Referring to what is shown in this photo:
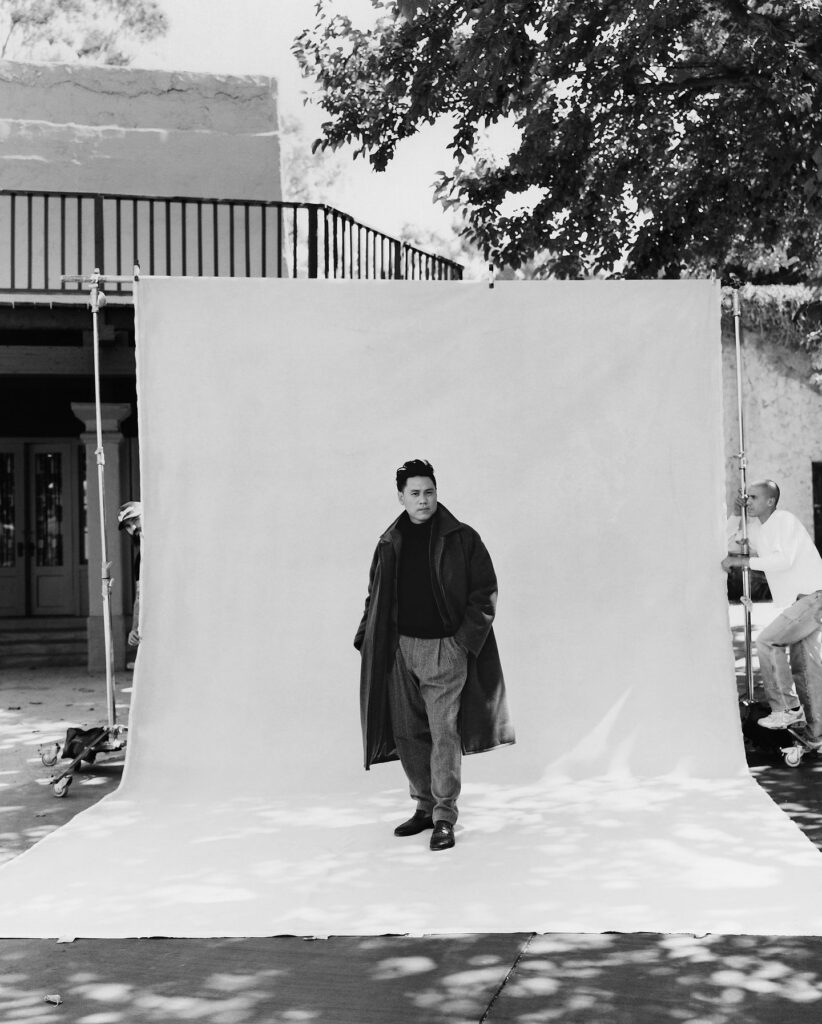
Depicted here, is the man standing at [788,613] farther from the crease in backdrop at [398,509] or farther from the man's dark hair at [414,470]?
the man's dark hair at [414,470]

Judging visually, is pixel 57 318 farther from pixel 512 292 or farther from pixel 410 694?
pixel 410 694

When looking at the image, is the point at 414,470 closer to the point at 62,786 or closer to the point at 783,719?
the point at 62,786

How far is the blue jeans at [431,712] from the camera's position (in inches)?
188

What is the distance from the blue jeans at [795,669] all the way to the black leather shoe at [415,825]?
2.16 metres

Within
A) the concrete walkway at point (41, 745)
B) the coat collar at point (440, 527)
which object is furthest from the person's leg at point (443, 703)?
the concrete walkway at point (41, 745)

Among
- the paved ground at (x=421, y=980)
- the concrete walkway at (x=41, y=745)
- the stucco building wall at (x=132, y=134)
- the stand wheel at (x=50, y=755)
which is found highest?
the stucco building wall at (x=132, y=134)

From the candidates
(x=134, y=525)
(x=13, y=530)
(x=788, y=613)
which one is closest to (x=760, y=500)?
(x=788, y=613)

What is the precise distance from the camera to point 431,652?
15.7ft

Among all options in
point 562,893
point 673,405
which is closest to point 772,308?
point 673,405

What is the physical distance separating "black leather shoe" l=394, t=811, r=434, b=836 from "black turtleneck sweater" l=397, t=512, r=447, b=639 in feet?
2.57

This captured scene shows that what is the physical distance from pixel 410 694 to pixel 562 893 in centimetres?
105

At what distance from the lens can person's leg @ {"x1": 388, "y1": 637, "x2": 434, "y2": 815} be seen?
4844 mm

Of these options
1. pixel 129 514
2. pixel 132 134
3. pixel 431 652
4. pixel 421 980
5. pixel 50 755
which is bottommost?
pixel 421 980

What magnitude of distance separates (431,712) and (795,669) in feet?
8.00
